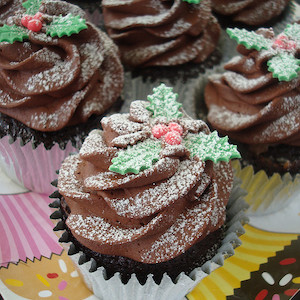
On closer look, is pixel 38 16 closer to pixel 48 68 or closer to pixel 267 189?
pixel 48 68

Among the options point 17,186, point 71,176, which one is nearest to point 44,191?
point 17,186

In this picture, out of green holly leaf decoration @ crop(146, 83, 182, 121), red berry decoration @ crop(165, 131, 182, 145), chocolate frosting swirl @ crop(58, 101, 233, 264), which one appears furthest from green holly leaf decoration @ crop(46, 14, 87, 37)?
red berry decoration @ crop(165, 131, 182, 145)

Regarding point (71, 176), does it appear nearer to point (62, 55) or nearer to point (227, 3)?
point (62, 55)

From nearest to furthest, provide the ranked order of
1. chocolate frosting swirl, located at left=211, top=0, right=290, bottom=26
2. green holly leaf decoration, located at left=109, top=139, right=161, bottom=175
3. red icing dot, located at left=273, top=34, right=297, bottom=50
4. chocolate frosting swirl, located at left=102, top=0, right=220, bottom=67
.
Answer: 1. green holly leaf decoration, located at left=109, top=139, right=161, bottom=175
2. red icing dot, located at left=273, top=34, right=297, bottom=50
3. chocolate frosting swirl, located at left=102, top=0, right=220, bottom=67
4. chocolate frosting swirl, located at left=211, top=0, right=290, bottom=26

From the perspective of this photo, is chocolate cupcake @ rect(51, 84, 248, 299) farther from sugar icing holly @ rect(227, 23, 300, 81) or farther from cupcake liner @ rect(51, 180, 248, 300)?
sugar icing holly @ rect(227, 23, 300, 81)

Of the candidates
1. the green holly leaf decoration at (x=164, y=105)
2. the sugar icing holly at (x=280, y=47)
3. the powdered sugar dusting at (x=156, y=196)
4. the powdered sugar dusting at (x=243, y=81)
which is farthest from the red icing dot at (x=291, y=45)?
the powdered sugar dusting at (x=156, y=196)

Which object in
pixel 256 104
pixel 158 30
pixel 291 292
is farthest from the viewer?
pixel 158 30

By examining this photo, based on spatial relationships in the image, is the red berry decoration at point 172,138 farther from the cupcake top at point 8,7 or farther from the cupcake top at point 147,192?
the cupcake top at point 8,7

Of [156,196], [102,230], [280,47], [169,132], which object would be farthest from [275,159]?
[102,230]
